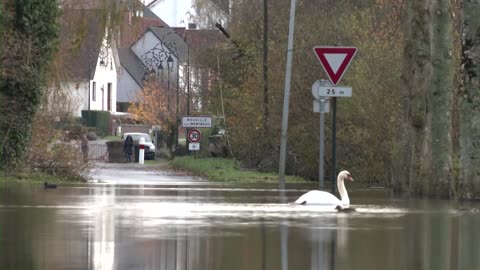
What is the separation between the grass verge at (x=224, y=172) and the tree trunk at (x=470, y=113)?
14.7 m

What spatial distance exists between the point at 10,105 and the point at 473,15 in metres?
14.8

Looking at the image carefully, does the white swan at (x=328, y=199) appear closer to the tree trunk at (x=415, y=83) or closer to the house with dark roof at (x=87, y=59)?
the tree trunk at (x=415, y=83)

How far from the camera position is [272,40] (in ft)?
184

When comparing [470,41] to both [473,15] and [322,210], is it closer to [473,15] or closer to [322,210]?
[473,15]

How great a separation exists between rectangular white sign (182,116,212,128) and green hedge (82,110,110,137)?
4271 cm

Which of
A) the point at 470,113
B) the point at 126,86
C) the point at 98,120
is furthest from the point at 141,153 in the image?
the point at 126,86

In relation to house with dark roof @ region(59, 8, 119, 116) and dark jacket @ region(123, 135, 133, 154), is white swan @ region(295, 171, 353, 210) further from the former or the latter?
dark jacket @ region(123, 135, 133, 154)

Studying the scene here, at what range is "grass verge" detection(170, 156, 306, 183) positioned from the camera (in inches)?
1714

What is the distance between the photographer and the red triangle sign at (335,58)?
85.1 ft

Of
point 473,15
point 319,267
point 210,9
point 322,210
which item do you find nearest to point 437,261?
point 319,267

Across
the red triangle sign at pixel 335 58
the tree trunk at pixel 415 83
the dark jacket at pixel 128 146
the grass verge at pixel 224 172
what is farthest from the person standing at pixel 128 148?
the red triangle sign at pixel 335 58

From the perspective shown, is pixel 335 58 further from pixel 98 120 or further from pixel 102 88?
pixel 102 88

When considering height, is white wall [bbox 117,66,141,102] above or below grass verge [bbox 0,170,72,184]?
above

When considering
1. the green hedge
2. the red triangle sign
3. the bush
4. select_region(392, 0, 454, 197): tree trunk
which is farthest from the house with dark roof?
the red triangle sign
